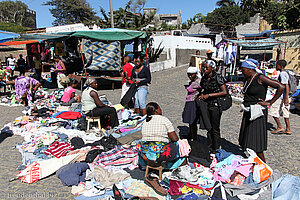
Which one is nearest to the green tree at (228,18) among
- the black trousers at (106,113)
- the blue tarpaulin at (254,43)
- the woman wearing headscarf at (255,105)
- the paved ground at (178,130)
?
the blue tarpaulin at (254,43)

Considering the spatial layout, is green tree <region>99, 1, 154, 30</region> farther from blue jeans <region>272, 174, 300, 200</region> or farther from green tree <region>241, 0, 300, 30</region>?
blue jeans <region>272, 174, 300, 200</region>

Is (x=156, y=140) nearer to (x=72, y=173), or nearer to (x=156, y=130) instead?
(x=156, y=130)

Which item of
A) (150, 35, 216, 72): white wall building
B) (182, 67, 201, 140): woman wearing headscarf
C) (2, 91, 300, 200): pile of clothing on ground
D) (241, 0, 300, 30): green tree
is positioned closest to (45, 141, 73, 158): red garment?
(2, 91, 300, 200): pile of clothing on ground

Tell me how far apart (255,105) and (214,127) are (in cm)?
94

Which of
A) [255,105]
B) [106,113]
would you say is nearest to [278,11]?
[106,113]

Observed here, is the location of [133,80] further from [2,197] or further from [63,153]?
[2,197]

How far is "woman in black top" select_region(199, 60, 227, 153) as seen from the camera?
13.5 ft

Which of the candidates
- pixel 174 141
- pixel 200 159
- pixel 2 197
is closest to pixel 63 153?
pixel 2 197

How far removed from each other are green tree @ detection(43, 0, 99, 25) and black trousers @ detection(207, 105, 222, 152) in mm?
42747

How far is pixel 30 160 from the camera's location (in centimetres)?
448

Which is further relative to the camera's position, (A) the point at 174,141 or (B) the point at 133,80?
(B) the point at 133,80

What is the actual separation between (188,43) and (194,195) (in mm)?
20851

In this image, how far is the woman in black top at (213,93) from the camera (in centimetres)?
411

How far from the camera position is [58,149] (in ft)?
15.8
